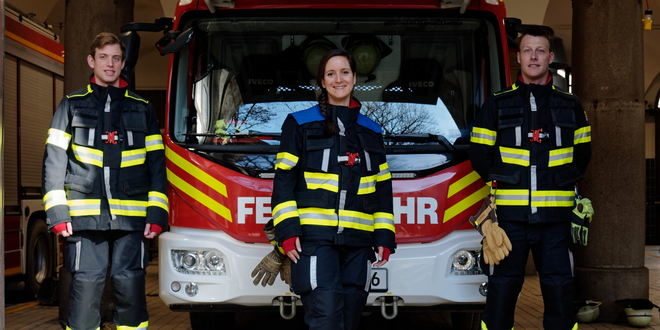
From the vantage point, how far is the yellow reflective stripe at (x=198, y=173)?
19.6 feet

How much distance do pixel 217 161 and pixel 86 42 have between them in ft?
9.85

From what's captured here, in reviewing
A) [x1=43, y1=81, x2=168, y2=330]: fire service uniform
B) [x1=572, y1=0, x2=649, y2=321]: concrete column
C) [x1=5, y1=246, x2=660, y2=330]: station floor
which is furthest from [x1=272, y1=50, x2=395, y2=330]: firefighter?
[x1=572, y1=0, x2=649, y2=321]: concrete column

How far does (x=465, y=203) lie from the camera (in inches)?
238

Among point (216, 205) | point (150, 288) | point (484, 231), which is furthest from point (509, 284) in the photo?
point (150, 288)

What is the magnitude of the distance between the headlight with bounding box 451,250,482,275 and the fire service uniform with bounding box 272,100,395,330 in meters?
0.92

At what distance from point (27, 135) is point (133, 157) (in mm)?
5757

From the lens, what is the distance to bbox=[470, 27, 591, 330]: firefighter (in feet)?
18.1

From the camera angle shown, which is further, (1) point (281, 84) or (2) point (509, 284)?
(1) point (281, 84)

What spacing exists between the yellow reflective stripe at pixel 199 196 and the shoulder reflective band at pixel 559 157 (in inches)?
75.5

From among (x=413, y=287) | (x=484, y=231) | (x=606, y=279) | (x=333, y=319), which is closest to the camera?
(x=333, y=319)

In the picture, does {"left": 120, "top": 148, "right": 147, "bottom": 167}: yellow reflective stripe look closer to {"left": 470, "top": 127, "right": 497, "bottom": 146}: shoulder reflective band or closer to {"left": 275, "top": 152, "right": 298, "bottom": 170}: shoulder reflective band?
{"left": 275, "top": 152, "right": 298, "bottom": 170}: shoulder reflective band

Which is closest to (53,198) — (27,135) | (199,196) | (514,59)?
(199,196)

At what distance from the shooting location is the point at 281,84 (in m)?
6.40

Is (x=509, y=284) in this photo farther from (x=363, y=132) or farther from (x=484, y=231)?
(x=363, y=132)
